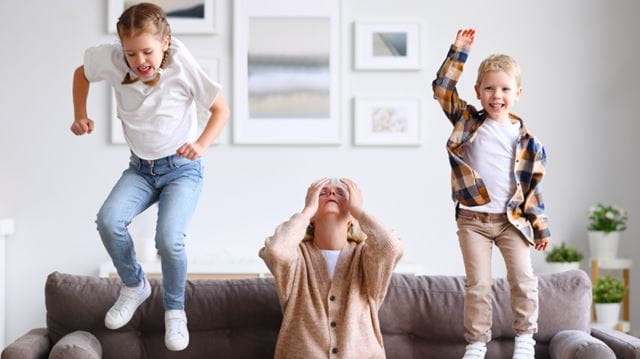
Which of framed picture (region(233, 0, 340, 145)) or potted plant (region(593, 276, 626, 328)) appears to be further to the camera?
framed picture (region(233, 0, 340, 145))

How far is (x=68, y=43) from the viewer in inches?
215

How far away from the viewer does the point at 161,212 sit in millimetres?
3018

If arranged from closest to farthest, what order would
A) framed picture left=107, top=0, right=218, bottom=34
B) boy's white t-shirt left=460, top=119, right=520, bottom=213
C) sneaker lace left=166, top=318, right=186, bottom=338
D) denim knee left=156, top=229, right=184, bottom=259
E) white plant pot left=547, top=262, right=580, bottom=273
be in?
denim knee left=156, top=229, right=184, bottom=259 → sneaker lace left=166, top=318, right=186, bottom=338 → boy's white t-shirt left=460, top=119, right=520, bottom=213 → white plant pot left=547, top=262, right=580, bottom=273 → framed picture left=107, top=0, right=218, bottom=34

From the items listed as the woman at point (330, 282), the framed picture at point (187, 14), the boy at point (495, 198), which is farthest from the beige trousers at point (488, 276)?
the framed picture at point (187, 14)

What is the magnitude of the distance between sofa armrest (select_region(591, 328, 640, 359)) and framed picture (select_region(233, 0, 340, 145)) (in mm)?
2471

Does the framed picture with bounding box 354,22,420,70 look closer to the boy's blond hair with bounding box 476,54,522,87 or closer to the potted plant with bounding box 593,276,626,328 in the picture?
the potted plant with bounding box 593,276,626,328

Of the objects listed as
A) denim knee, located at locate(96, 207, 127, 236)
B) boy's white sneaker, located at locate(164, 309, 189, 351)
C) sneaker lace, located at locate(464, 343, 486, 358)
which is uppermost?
denim knee, located at locate(96, 207, 127, 236)

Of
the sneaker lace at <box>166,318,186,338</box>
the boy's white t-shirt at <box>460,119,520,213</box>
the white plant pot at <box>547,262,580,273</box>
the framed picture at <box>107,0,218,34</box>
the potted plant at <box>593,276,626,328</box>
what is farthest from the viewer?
the framed picture at <box>107,0,218,34</box>

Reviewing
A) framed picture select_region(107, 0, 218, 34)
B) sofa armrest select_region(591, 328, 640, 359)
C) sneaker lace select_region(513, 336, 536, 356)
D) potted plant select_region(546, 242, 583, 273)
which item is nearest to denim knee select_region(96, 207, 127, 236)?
sneaker lace select_region(513, 336, 536, 356)

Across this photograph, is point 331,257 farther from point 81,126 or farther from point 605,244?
point 605,244

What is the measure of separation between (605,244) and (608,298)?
0.35m

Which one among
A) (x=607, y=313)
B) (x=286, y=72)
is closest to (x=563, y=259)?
(x=607, y=313)

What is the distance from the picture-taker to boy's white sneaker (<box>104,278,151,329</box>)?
10.2ft

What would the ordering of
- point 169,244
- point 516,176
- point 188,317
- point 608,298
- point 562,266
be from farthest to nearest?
point 562,266, point 608,298, point 188,317, point 516,176, point 169,244
